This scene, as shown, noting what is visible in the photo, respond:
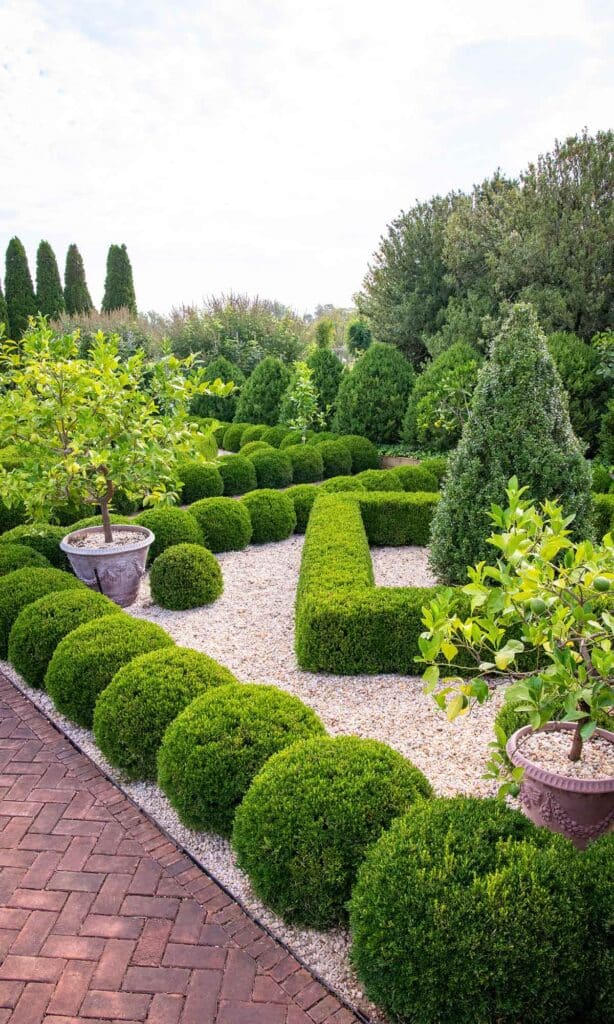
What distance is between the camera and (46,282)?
38.0 m

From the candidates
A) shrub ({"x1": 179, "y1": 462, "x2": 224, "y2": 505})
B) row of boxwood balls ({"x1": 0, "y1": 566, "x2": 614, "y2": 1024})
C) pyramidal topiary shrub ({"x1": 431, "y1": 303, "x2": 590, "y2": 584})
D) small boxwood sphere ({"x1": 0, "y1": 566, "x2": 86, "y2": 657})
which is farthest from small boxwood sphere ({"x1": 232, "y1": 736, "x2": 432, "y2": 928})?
shrub ({"x1": 179, "y1": 462, "x2": 224, "y2": 505})

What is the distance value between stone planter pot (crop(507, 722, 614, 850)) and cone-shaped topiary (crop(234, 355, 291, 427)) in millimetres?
14052

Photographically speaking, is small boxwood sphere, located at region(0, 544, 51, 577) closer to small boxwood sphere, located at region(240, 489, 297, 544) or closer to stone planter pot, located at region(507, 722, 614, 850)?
small boxwood sphere, located at region(240, 489, 297, 544)

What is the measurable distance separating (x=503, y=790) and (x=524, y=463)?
352 cm

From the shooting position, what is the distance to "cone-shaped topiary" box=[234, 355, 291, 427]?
1697 cm

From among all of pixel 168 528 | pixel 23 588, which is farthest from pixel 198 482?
pixel 23 588

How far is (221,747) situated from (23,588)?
3.15 m

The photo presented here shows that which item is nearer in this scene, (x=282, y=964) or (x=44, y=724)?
(x=282, y=964)

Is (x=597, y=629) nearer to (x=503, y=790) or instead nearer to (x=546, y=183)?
(x=503, y=790)

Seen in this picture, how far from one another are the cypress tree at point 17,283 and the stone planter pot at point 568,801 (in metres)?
37.8

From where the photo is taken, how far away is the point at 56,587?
6.07 metres

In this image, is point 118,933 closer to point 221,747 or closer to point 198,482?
point 221,747

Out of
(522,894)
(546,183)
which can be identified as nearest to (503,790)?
(522,894)

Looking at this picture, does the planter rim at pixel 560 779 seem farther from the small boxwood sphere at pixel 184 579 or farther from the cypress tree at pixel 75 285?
the cypress tree at pixel 75 285
